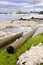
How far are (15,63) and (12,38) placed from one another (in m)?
6.47

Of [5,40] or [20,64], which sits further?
[5,40]

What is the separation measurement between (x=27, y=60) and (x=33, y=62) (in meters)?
0.47

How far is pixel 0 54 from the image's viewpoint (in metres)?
11.5

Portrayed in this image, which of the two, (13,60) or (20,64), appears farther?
(13,60)

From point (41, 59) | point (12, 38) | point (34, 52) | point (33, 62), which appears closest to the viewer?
point (33, 62)

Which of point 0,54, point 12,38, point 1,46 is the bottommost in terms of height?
point 0,54

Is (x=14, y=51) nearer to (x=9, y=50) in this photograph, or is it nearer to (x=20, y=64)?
(x=9, y=50)

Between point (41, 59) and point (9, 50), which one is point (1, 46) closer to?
point (9, 50)

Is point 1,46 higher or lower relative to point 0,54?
higher

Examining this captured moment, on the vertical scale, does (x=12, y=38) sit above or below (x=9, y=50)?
above

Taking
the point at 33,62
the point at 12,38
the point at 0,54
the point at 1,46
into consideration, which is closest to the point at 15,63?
the point at 33,62

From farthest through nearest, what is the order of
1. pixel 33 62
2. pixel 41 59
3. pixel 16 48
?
1. pixel 16 48
2. pixel 41 59
3. pixel 33 62

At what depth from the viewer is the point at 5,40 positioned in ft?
47.8

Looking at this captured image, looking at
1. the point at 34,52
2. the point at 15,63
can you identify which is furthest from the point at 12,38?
the point at 15,63
